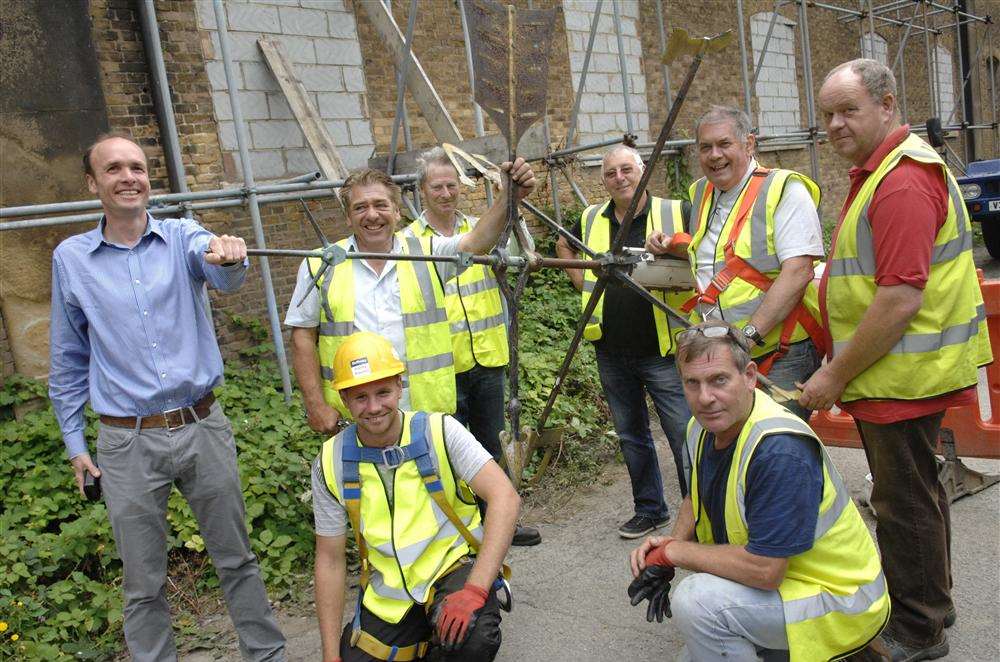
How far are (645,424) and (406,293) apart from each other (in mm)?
1578

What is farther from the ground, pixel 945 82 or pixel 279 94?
pixel 945 82

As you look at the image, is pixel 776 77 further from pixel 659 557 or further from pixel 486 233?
pixel 659 557

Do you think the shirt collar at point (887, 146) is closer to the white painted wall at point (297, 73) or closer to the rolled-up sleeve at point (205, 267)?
the rolled-up sleeve at point (205, 267)

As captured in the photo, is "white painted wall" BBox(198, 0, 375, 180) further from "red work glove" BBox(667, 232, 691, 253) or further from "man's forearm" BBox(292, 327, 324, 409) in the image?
"red work glove" BBox(667, 232, 691, 253)

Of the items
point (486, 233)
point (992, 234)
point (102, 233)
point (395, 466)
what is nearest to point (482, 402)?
point (486, 233)

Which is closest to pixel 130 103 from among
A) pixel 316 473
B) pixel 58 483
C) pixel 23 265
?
pixel 23 265

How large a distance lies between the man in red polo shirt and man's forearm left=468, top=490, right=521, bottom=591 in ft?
3.73

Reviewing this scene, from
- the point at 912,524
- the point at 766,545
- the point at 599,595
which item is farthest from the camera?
the point at 599,595

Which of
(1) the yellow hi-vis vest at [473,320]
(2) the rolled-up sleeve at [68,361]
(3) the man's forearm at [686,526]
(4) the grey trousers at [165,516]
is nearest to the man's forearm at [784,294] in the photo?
(3) the man's forearm at [686,526]

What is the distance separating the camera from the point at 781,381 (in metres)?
3.32

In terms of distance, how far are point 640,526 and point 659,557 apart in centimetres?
180

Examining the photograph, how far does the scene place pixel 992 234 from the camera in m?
11.4

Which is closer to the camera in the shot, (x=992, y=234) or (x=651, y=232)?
(x=651, y=232)

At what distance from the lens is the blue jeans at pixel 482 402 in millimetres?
4098
